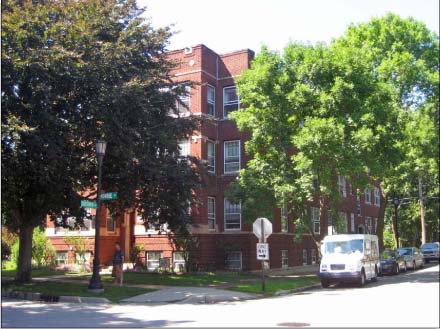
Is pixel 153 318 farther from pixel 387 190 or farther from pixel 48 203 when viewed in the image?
pixel 387 190

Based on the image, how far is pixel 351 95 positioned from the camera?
933 inches

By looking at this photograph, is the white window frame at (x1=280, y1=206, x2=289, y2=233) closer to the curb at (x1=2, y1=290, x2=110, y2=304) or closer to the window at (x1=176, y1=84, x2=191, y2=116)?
the window at (x1=176, y1=84, x2=191, y2=116)

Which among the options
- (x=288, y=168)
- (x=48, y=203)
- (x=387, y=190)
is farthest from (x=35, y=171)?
(x=387, y=190)

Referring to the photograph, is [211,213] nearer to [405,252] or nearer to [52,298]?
[405,252]

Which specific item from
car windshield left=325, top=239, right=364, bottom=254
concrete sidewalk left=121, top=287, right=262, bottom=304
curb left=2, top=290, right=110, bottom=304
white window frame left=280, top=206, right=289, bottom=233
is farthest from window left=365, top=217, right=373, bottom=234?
curb left=2, top=290, right=110, bottom=304

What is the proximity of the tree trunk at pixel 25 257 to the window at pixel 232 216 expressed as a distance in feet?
41.3

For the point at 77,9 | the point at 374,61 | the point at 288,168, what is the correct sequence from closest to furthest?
the point at 77,9 → the point at 288,168 → the point at 374,61

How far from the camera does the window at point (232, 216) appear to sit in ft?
99.0

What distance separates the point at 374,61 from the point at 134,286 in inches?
868

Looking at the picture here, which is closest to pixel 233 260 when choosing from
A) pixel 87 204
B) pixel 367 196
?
pixel 87 204

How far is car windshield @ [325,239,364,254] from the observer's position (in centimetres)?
2205

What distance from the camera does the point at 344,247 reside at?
22.2 m

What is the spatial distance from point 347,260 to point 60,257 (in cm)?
1882

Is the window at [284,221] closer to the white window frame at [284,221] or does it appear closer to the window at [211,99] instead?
the white window frame at [284,221]
